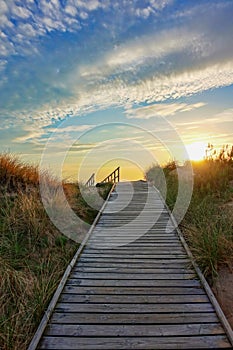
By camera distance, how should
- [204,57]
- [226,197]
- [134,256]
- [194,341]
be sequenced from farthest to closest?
[226,197] → [204,57] → [134,256] → [194,341]

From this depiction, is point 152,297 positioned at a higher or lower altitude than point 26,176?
lower

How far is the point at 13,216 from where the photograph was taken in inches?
226

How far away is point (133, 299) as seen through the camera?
3656 millimetres

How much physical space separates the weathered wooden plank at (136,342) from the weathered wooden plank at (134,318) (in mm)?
235

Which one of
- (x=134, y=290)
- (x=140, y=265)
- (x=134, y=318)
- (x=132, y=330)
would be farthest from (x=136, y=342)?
(x=140, y=265)

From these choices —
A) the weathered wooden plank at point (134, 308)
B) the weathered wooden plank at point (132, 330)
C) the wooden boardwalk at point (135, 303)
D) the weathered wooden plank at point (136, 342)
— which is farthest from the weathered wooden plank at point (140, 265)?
the weathered wooden plank at point (136, 342)

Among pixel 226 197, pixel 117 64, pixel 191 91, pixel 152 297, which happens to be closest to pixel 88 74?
pixel 117 64

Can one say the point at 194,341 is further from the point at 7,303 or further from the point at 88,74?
the point at 88,74

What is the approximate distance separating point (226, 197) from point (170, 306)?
4527 mm

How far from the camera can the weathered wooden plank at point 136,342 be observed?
9.35 feet

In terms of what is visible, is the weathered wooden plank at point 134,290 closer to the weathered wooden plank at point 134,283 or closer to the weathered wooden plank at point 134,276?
the weathered wooden plank at point 134,283

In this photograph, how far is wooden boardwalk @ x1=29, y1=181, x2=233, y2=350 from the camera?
9.64 ft

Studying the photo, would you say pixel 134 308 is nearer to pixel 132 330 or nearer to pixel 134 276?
pixel 132 330

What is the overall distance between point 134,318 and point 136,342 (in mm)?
362
